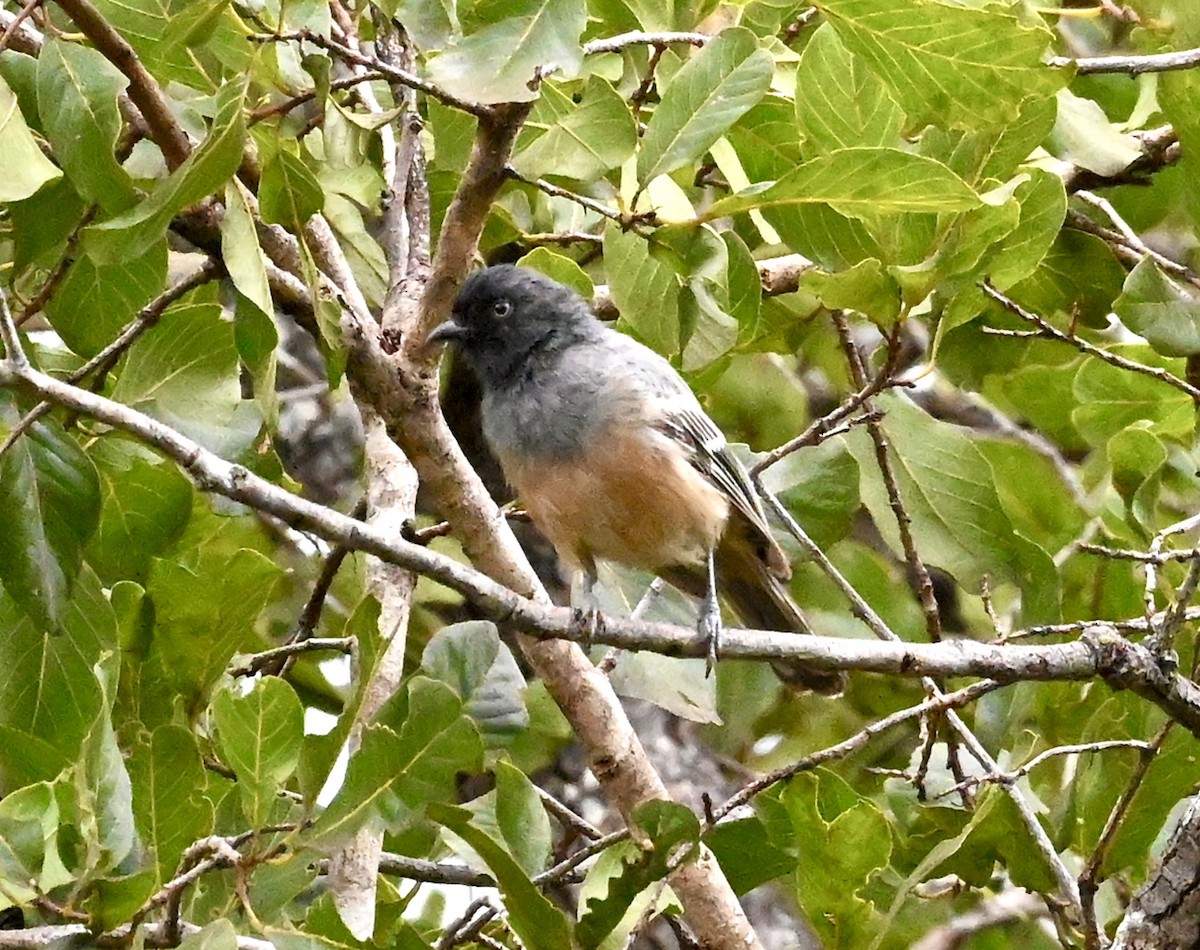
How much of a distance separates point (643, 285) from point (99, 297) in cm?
117

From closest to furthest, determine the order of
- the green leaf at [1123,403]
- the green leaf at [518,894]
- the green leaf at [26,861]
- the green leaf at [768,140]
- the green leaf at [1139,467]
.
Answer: the green leaf at [26,861] → the green leaf at [518,894] → the green leaf at [1139,467] → the green leaf at [768,140] → the green leaf at [1123,403]

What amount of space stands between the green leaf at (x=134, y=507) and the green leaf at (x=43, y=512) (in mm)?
453

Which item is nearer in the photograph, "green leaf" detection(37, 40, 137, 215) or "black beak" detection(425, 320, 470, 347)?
"green leaf" detection(37, 40, 137, 215)

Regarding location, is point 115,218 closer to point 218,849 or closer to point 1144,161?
point 218,849

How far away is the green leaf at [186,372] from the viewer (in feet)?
10.4

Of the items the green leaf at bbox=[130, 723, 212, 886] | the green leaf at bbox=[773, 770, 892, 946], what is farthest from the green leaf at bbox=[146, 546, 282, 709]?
the green leaf at bbox=[773, 770, 892, 946]

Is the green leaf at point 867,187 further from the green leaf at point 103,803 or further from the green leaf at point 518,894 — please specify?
the green leaf at point 103,803

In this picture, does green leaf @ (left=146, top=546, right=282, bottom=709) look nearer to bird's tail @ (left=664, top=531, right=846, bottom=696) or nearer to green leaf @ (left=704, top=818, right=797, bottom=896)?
green leaf @ (left=704, top=818, right=797, bottom=896)

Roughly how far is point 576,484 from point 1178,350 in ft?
5.13

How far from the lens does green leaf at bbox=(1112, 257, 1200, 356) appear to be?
3.52 meters

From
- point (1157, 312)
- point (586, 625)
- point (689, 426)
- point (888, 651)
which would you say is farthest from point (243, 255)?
point (1157, 312)

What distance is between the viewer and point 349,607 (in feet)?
16.4

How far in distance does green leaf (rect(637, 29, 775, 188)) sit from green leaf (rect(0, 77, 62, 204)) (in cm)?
110

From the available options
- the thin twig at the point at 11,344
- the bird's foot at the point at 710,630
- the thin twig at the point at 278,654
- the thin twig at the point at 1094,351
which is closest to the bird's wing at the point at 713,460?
the bird's foot at the point at 710,630
